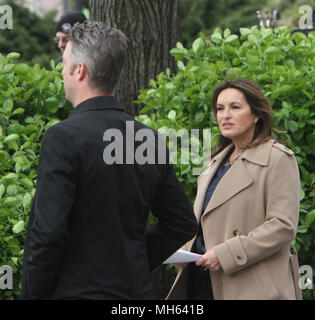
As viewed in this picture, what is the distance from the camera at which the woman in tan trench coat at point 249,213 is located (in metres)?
3.23

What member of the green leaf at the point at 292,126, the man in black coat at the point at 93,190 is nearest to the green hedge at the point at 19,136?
the man in black coat at the point at 93,190

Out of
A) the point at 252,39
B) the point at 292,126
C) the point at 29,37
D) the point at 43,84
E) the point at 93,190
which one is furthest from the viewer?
the point at 29,37

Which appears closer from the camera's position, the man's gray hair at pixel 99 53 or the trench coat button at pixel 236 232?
the man's gray hair at pixel 99 53

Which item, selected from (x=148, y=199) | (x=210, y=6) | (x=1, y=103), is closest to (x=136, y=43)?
(x=1, y=103)

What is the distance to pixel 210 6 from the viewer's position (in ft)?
62.1

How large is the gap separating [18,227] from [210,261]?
1.06 meters

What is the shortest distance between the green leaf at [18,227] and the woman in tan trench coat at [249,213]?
0.88 m

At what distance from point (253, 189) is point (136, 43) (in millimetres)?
2948

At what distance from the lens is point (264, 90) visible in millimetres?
4426

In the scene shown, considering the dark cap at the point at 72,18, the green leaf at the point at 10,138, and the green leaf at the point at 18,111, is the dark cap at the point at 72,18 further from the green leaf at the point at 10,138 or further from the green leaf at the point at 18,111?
the green leaf at the point at 10,138

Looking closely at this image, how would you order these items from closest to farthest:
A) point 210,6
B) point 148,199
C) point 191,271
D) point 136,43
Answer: point 148,199 < point 191,271 < point 136,43 < point 210,6

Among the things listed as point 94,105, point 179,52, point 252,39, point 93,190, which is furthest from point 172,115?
point 93,190

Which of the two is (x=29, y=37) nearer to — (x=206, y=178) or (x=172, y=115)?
(x=172, y=115)

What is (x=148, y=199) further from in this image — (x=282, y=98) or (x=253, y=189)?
(x=282, y=98)
